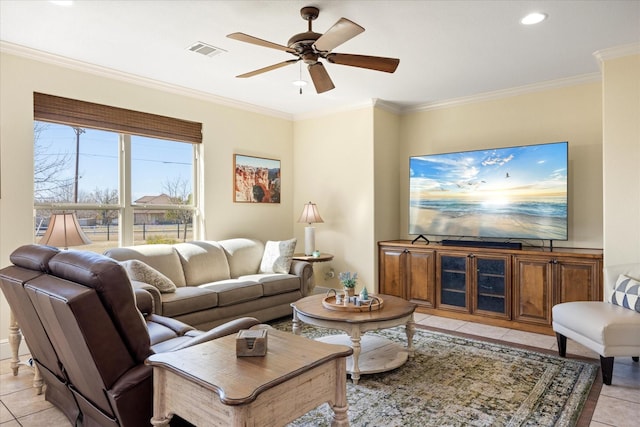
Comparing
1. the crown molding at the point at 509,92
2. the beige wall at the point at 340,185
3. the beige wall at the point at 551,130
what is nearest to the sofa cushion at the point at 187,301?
the beige wall at the point at 340,185

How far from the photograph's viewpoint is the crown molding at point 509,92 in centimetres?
429

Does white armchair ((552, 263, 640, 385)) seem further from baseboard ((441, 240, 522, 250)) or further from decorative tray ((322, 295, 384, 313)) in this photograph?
decorative tray ((322, 295, 384, 313))

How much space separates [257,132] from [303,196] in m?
1.17

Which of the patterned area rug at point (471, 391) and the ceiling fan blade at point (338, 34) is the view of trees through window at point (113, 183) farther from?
the patterned area rug at point (471, 391)

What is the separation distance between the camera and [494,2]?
2.73 metres

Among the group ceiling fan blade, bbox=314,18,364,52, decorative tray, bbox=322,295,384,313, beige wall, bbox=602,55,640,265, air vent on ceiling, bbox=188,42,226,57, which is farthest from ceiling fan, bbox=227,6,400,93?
beige wall, bbox=602,55,640,265

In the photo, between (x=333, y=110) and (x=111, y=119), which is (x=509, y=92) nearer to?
(x=333, y=110)

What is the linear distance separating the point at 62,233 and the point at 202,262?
1.50 meters

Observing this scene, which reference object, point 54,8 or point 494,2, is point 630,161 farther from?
point 54,8

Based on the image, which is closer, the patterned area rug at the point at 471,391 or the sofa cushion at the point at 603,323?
the patterned area rug at the point at 471,391

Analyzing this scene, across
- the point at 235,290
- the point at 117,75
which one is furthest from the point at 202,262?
the point at 117,75

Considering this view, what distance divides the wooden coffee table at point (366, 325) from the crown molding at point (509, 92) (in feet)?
9.67

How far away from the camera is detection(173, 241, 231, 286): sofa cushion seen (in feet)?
14.1

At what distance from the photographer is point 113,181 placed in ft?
14.0
